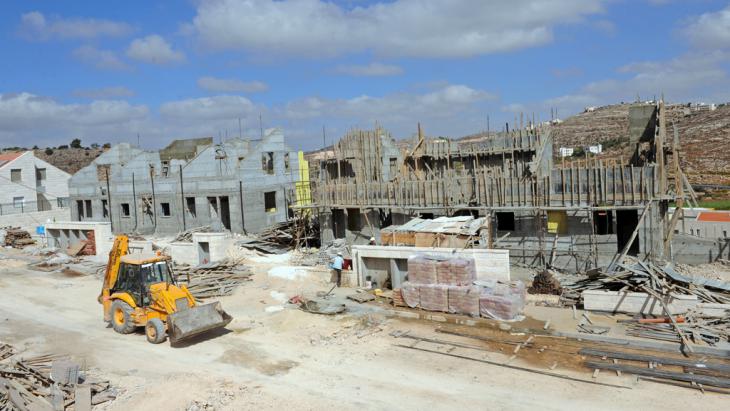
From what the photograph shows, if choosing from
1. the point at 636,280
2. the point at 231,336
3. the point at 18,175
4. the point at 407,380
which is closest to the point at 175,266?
the point at 231,336

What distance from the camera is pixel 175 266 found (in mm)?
24750

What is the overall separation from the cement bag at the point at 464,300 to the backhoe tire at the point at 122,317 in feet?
29.5

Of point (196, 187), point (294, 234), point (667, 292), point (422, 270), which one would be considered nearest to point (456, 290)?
point (422, 270)

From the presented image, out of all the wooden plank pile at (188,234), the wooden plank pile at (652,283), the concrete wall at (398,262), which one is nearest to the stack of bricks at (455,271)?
the concrete wall at (398,262)

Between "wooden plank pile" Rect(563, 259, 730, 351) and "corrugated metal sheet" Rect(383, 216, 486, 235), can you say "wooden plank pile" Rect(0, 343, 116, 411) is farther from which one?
"wooden plank pile" Rect(563, 259, 730, 351)

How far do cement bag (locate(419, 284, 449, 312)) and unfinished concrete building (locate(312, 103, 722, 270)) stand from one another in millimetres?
3537

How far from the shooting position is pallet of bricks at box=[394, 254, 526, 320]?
15828 mm

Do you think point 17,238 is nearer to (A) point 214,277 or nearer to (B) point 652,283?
(A) point 214,277

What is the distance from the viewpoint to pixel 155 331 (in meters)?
14.6

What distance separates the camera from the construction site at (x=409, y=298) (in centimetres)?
1145

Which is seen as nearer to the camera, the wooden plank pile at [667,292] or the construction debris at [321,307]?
the wooden plank pile at [667,292]

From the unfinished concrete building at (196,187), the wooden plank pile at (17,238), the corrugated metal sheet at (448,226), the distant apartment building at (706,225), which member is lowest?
the distant apartment building at (706,225)

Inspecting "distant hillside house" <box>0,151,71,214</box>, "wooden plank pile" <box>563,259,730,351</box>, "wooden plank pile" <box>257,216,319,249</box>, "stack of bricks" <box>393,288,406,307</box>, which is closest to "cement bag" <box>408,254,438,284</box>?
"stack of bricks" <box>393,288,406,307</box>

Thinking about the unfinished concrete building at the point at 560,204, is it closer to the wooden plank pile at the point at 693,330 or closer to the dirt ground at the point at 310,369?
the wooden plank pile at the point at 693,330
